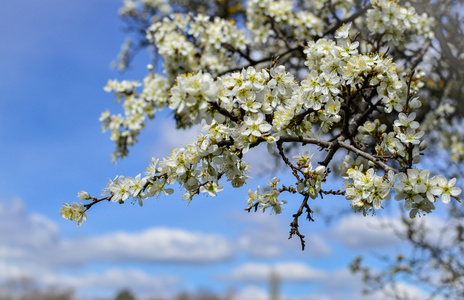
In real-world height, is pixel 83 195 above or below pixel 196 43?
below

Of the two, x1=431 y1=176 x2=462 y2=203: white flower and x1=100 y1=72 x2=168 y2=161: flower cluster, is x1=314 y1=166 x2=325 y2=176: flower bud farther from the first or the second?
x1=100 y1=72 x2=168 y2=161: flower cluster

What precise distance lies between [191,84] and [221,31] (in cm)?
310

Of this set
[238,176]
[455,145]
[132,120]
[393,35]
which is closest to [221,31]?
[132,120]

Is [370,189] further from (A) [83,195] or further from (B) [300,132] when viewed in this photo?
(A) [83,195]

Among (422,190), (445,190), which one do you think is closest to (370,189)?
(422,190)

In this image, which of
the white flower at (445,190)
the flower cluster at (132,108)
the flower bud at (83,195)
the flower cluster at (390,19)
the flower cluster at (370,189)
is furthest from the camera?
the flower cluster at (132,108)

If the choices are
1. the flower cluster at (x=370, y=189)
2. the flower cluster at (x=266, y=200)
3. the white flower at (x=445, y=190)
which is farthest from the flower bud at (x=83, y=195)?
the white flower at (x=445, y=190)

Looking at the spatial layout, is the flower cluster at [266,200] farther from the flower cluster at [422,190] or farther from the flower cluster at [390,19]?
the flower cluster at [390,19]

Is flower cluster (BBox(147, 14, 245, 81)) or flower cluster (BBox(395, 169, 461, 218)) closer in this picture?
flower cluster (BBox(395, 169, 461, 218))

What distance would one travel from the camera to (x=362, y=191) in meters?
2.65

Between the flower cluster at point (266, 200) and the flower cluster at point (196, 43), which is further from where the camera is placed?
the flower cluster at point (196, 43)

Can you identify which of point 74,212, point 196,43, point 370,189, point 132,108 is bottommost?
point 74,212

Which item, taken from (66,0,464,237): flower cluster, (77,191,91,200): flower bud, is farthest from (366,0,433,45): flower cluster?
(77,191,91,200): flower bud

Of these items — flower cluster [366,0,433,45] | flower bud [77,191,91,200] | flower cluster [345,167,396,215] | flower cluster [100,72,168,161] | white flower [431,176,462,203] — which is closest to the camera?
white flower [431,176,462,203]
